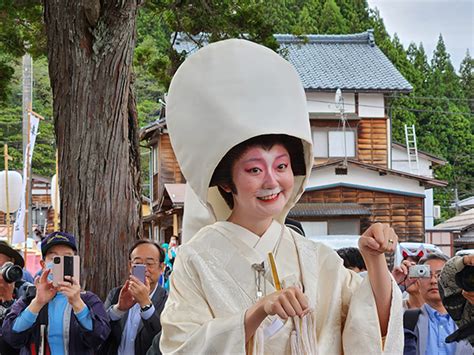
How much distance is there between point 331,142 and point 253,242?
2910cm

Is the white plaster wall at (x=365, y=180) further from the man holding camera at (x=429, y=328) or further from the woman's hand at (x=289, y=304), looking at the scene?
the woman's hand at (x=289, y=304)

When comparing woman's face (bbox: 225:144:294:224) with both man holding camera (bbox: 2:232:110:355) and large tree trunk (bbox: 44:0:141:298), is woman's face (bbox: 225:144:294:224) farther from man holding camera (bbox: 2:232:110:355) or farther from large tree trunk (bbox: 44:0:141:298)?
large tree trunk (bbox: 44:0:141:298)

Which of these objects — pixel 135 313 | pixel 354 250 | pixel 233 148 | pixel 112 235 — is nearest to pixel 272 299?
pixel 233 148

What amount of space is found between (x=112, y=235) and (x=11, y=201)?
1106 centimetres

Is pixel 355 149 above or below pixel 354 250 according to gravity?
above

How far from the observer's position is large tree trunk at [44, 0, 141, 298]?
26.1ft

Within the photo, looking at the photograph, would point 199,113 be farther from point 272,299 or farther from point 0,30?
point 0,30

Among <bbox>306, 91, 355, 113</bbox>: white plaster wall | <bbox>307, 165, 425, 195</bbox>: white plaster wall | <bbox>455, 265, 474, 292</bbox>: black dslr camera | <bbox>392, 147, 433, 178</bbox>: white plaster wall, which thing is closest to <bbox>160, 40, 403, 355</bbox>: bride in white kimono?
<bbox>455, 265, 474, 292</bbox>: black dslr camera

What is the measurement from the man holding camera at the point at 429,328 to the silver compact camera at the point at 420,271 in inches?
2.1

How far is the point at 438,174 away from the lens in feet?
173

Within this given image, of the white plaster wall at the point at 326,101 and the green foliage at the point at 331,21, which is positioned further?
the green foliage at the point at 331,21

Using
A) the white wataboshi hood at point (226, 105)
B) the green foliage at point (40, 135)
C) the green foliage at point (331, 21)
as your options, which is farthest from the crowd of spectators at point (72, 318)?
the green foliage at point (331, 21)

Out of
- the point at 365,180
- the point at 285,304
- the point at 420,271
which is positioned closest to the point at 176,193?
the point at 365,180

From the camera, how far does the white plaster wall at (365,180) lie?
28.7 m
